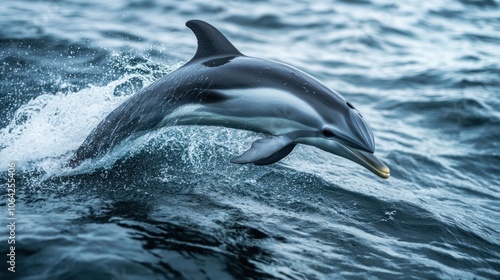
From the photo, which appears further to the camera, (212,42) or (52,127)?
(52,127)

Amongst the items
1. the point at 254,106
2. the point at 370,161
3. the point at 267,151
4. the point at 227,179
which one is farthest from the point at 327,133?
the point at 227,179

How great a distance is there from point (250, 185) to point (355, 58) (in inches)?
316

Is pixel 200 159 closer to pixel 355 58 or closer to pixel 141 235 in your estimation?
pixel 141 235

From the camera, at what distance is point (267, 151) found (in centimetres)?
570

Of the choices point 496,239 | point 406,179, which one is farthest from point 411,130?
point 496,239

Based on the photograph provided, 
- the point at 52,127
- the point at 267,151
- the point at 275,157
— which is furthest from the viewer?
the point at 52,127

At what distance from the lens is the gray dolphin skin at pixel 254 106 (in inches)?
226

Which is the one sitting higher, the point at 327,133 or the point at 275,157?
the point at 327,133

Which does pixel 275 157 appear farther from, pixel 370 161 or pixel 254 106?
pixel 370 161

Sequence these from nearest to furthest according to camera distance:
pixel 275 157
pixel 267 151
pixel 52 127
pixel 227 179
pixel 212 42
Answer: pixel 267 151 → pixel 275 157 → pixel 212 42 → pixel 227 179 → pixel 52 127

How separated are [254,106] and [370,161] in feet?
4.04

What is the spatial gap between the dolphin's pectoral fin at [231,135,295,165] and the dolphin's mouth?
583 millimetres

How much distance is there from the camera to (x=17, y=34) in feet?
37.3

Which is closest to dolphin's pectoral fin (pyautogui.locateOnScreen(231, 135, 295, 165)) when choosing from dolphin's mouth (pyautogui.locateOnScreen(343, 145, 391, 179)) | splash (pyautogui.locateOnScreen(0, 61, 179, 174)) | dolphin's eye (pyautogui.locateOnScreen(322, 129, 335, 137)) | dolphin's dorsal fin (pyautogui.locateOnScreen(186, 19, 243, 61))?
dolphin's eye (pyautogui.locateOnScreen(322, 129, 335, 137))
